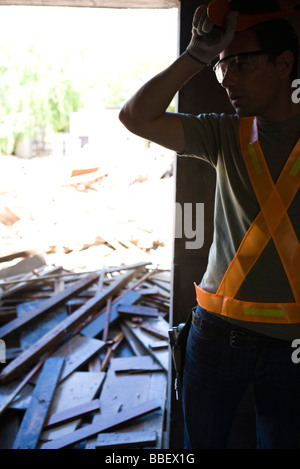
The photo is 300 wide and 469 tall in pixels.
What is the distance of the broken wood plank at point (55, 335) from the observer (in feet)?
16.9

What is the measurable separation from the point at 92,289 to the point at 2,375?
298 centimetres

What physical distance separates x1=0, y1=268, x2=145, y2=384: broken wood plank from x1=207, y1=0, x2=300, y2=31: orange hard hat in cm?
445

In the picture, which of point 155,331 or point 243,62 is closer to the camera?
point 243,62

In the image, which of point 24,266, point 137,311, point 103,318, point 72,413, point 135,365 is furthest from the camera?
point 24,266

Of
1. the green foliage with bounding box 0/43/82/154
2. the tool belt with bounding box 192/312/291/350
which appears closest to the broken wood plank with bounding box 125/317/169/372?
the tool belt with bounding box 192/312/291/350

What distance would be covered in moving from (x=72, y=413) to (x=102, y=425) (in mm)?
417

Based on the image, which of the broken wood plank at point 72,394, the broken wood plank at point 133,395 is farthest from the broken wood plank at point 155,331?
the broken wood plank at point 72,394

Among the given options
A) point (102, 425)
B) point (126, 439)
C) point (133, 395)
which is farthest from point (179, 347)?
point (133, 395)

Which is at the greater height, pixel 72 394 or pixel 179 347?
pixel 179 347

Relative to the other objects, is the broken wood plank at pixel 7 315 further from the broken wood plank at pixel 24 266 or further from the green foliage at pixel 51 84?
the green foliage at pixel 51 84

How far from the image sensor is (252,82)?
1.76 metres

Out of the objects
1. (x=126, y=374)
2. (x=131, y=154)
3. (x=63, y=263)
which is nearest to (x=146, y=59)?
(x=131, y=154)

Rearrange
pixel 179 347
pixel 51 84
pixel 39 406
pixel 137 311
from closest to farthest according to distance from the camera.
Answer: pixel 179 347 < pixel 39 406 < pixel 137 311 < pixel 51 84

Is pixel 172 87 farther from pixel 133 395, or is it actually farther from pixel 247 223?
pixel 133 395
